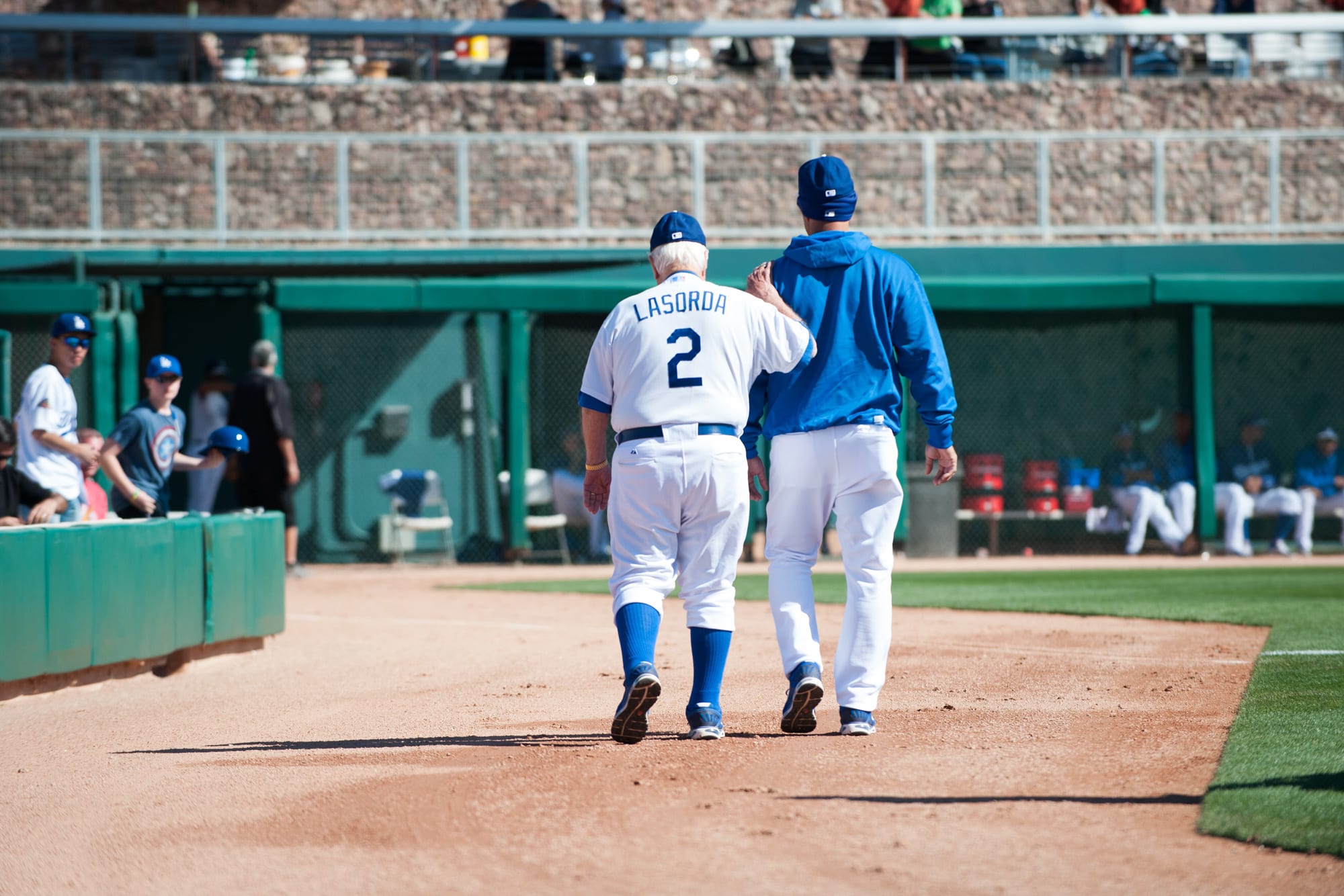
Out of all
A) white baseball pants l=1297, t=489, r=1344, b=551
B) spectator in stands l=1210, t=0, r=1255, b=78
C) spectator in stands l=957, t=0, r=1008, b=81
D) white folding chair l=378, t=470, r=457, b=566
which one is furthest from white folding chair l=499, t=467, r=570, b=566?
spectator in stands l=1210, t=0, r=1255, b=78

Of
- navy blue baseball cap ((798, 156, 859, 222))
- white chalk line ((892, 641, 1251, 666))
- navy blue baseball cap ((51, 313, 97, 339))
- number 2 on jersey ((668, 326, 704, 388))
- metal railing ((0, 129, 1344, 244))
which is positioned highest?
metal railing ((0, 129, 1344, 244))

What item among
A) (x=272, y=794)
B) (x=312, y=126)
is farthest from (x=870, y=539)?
(x=312, y=126)

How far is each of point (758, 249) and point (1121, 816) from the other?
13345 millimetres

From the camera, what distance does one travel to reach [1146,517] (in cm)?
1575

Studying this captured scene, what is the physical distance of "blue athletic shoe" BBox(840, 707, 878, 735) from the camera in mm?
5004

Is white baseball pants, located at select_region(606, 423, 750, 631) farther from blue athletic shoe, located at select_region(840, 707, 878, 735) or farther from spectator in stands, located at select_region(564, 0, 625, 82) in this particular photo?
spectator in stands, located at select_region(564, 0, 625, 82)

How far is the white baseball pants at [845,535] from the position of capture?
500 centimetres

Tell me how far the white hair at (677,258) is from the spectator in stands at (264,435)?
28.5 feet

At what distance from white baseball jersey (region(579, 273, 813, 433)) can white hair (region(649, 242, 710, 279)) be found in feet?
0.30

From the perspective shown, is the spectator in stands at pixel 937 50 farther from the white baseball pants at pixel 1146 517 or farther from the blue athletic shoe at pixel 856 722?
the blue athletic shoe at pixel 856 722

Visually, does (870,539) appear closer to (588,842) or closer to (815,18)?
(588,842)

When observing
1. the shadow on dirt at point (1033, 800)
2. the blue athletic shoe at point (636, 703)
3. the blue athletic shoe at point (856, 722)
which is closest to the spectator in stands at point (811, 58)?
the blue athletic shoe at point (856, 722)

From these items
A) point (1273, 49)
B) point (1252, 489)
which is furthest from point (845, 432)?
point (1273, 49)

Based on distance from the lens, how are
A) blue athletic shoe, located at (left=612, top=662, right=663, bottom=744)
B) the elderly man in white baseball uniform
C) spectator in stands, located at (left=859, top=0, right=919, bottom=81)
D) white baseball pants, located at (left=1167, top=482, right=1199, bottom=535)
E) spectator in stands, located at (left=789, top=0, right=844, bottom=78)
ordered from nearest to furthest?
1. blue athletic shoe, located at (left=612, top=662, right=663, bottom=744)
2. the elderly man in white baseball uniform
3. white baseball pants, located at (left=1167, top=482, right=1199, bottom=535)
4. spectator in stands, located at (left=789, top=0, right=844, bottom=78)
5. spectator in stands, located at (left=859, top=0, right=919, bottom=81)
